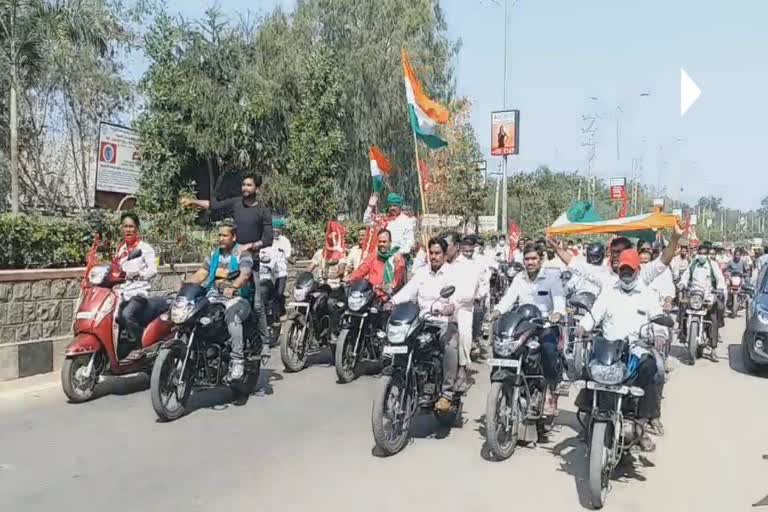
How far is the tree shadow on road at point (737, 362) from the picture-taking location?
11.1 m

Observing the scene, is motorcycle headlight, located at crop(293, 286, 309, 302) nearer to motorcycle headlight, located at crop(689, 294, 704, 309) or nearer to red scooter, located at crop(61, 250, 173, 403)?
red scooter, located at crop(61, 250, 173, 403)

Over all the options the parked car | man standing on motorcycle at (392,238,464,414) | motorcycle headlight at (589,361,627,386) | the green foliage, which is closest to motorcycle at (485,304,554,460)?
man standing on motorcycle at (392,238,464,414)

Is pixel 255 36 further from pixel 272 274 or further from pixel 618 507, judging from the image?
pixel 618 507

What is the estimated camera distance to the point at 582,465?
6.23 metres

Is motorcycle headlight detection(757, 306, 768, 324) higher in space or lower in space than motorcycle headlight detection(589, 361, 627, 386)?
lower

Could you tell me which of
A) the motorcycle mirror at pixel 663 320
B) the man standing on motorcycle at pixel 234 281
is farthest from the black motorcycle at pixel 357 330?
the motorcycle mirror at pixel 663 320

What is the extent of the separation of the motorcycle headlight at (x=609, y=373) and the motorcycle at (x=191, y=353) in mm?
3610

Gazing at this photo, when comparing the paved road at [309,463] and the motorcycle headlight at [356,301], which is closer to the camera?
the paved road at [309,463]

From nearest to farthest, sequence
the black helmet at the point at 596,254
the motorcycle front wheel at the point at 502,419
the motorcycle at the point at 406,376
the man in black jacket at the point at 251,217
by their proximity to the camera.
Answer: the motorcycle front wheel at the point at 502,419, the motorcycle at the point at 406,376, the man in black jacket at the point at 251,217, the black helmet at the point at 596,254

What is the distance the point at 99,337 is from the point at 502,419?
399 centimetres

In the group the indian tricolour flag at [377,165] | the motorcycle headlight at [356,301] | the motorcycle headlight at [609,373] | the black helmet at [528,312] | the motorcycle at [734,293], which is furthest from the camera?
the motorcycle at [734,293]

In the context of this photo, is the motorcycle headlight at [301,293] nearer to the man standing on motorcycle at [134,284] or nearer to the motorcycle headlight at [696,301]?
the man standing on motorcycle at [134,284]

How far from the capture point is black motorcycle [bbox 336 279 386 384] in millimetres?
9102

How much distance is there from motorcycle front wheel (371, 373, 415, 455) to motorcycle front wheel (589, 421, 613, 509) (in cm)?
161
